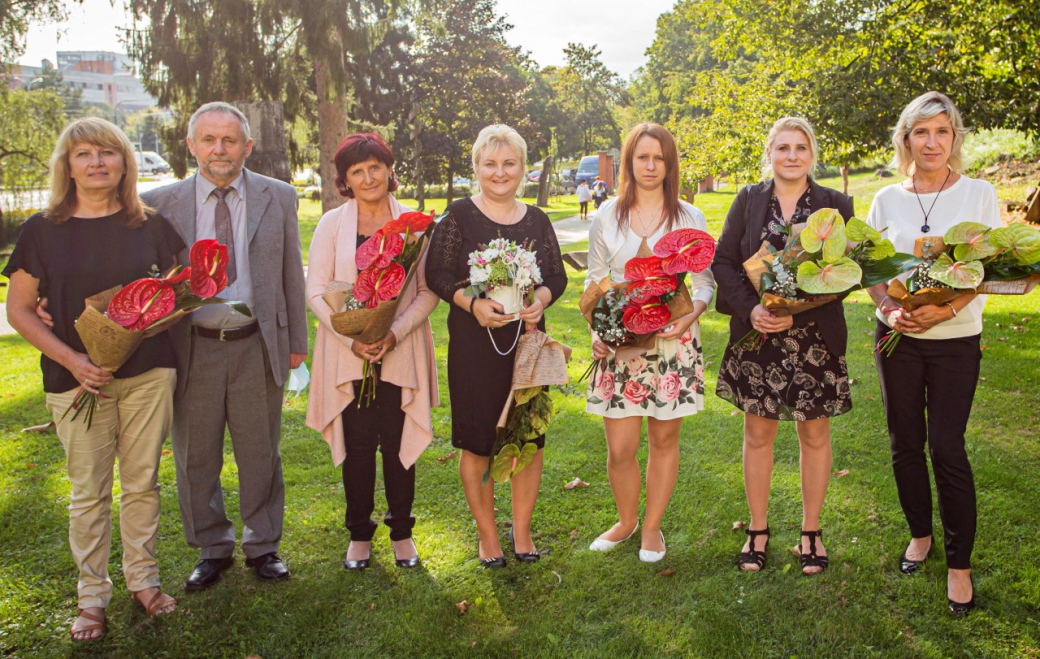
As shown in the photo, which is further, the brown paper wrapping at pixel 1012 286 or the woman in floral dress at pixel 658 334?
the woman in floral dress at pixel 658 334

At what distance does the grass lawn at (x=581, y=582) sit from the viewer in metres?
3.29

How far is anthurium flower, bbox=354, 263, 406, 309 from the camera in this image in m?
3.45

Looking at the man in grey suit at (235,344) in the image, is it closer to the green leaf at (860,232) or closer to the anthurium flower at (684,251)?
the anthurium flower at (684,251)

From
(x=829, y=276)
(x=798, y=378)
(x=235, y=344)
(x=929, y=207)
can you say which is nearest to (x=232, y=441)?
(x=235, y=344)

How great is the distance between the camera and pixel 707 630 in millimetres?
3320

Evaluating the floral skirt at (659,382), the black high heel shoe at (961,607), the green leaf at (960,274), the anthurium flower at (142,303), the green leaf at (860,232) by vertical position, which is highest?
the green leaf at (860,232)

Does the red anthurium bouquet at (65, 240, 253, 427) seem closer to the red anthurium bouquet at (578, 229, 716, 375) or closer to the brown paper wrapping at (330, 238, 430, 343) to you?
the brown paper wrapping at (330, 238, 430, 343)

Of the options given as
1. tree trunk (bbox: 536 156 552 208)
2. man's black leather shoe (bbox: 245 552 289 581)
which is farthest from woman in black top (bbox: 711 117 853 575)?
tree trunk (bbox: 536 156 552 208)

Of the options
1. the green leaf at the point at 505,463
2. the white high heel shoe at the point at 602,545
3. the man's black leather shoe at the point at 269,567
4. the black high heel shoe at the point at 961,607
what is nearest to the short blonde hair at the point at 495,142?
the green leaf at the point at 505,463

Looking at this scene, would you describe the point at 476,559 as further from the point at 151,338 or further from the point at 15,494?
the point at 15,494

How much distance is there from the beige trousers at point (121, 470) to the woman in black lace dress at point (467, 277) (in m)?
1.33

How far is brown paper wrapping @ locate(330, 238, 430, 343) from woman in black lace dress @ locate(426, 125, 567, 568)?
0.17m

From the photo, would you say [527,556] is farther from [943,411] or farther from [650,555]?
[943,411]

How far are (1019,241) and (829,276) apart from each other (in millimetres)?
728
